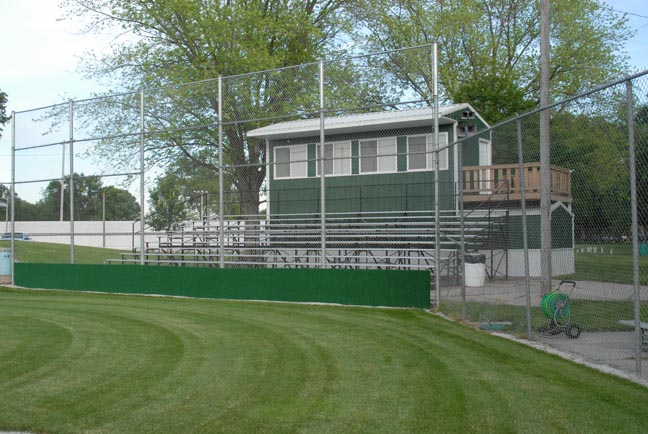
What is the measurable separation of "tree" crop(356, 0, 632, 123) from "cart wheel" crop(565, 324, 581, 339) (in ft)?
79.4

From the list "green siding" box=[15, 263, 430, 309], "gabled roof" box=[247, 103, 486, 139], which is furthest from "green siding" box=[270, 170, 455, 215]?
"green siding" box=[15, 263, 430, 309]

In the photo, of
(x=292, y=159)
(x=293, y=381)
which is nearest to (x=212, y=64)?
(x=292, y=159)

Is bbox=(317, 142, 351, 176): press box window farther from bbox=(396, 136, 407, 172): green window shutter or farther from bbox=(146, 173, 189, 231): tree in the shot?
bbox=(146, 173, 189, 231): tree

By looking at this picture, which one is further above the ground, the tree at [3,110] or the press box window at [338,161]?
the tree at [3,110]

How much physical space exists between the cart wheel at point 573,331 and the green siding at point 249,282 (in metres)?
3.85

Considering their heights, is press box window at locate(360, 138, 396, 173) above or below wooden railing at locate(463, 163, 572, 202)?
above

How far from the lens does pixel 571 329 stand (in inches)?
337

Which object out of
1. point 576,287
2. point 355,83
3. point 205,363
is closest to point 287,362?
point 205,363

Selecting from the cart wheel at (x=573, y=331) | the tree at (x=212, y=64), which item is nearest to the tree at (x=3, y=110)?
the tree at (x=212, y=64)

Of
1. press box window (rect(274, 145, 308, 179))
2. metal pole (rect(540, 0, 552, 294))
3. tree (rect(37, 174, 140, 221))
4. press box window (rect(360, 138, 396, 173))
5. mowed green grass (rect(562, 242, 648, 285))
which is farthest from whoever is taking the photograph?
press box window (rect(274, 145, 308, 179))

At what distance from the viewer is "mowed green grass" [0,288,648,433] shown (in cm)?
513

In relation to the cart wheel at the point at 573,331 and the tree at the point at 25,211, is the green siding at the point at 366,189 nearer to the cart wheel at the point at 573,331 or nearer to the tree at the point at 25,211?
the tree at the point at 25,211

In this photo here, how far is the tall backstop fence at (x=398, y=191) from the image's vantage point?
23.0 ft

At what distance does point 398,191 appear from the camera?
19891 mm
